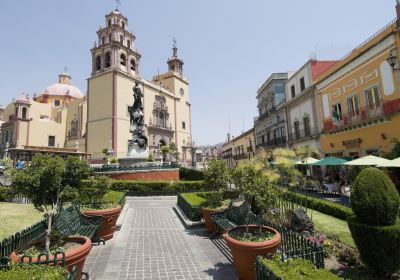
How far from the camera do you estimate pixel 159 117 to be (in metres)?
47.7

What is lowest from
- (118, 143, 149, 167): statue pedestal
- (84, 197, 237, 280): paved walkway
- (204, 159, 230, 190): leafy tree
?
(84, 197, 237, 280): paved walkway

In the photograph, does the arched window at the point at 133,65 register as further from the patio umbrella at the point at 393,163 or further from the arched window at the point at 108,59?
the patio umbrella at the point at 393,163

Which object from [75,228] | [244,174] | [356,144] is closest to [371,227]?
[244,174]

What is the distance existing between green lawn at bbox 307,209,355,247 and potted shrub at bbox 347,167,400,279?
225cm

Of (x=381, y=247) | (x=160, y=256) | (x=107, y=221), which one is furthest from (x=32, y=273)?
(x=381, y=247)

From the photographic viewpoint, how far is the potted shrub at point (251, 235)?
4.55 m

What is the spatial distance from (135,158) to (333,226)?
17.7m

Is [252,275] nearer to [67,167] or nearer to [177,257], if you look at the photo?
[177,257]

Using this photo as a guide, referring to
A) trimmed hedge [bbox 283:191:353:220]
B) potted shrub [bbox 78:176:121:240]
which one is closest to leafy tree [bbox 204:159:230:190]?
trimmed hedge [bbox 283:191:353:220]

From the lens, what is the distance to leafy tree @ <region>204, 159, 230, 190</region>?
909 cm

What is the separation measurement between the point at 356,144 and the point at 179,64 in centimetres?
4648

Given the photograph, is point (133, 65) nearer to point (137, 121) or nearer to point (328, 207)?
A: point (137, 121)

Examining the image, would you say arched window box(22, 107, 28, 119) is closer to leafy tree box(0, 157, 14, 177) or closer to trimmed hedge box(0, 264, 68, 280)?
leafy tree box(0, 157, 14, 177)

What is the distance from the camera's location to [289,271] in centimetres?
336
